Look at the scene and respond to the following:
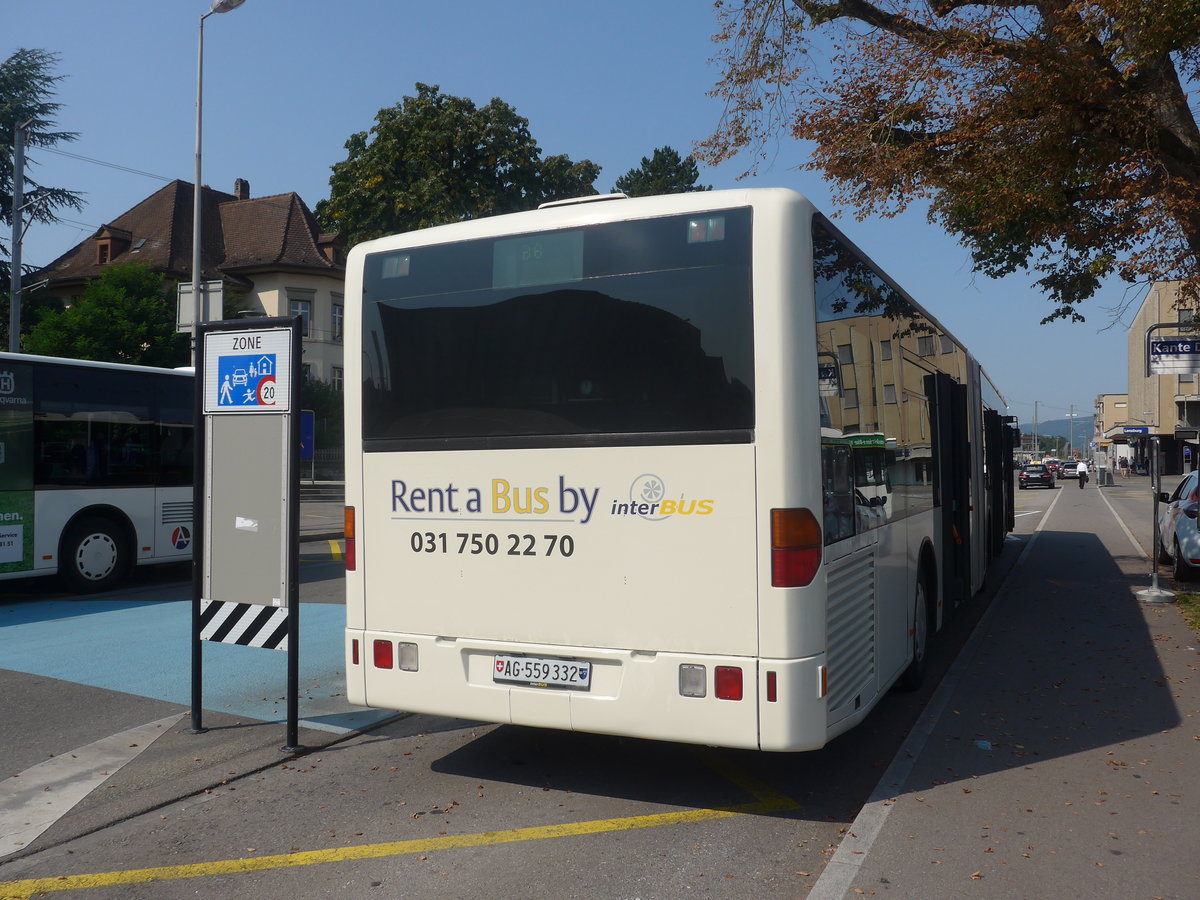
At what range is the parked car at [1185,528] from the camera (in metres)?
13.6

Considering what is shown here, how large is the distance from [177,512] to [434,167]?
2179 centimetres

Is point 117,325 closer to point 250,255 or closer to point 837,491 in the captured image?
point 250,255

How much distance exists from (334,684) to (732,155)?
27.3ft

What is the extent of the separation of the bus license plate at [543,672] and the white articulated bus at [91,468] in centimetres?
856

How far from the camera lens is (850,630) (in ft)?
18.4

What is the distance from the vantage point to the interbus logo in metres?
5.15

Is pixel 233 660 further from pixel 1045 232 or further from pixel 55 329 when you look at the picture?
pixel 55 329

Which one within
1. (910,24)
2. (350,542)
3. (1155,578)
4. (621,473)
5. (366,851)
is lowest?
(366,851)

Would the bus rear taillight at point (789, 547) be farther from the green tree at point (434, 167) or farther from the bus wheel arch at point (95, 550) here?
the green tree at point (434, 167)

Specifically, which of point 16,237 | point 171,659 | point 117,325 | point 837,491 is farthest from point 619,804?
point 117,325

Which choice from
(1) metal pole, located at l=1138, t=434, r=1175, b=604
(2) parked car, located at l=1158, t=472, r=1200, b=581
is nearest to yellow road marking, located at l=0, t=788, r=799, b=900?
(1) metal pole, located at l=1138, t=434, r=1175, b=604

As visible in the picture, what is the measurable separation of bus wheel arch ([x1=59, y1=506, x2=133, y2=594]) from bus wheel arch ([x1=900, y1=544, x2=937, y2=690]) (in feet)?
33.4

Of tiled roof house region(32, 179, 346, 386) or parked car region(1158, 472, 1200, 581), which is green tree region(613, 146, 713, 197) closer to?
tiled roof house region(32, 179, 346, 386)

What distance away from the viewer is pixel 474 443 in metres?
5.69
